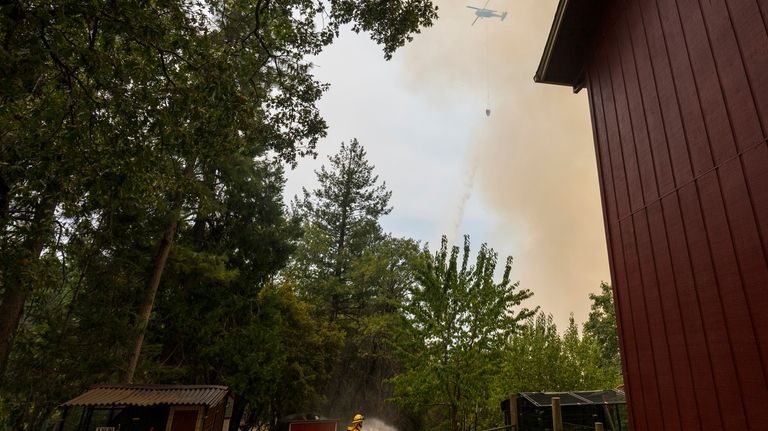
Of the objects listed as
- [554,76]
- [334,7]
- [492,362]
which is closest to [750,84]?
[554,76]

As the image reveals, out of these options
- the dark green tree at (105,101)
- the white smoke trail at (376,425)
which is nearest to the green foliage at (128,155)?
the dark green tree at (105,101)

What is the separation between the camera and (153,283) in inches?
528

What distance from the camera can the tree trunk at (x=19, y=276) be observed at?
234 inches

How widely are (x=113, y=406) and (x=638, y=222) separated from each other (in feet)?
39.4

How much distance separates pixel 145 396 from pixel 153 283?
437 centimetres

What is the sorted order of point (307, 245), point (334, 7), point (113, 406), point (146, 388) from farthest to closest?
point (307, 245) → point (146, 388) → point (113, 406) → point (334, 7)

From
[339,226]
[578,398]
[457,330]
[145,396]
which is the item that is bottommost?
[145,396]

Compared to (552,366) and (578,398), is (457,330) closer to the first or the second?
(578,398)

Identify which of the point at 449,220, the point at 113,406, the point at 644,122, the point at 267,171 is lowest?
the point at 113,406

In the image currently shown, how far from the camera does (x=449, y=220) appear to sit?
38.4m

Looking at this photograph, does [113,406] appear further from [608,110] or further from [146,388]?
[608,110]

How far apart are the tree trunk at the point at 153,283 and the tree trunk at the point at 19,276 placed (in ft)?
10.7

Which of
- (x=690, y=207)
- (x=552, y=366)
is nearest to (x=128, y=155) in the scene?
(x=690, y=207)

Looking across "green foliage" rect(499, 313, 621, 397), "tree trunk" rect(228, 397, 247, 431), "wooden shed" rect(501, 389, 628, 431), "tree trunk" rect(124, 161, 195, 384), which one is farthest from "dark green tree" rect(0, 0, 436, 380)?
"green foliage" rect(499, 313, 621, 397)
